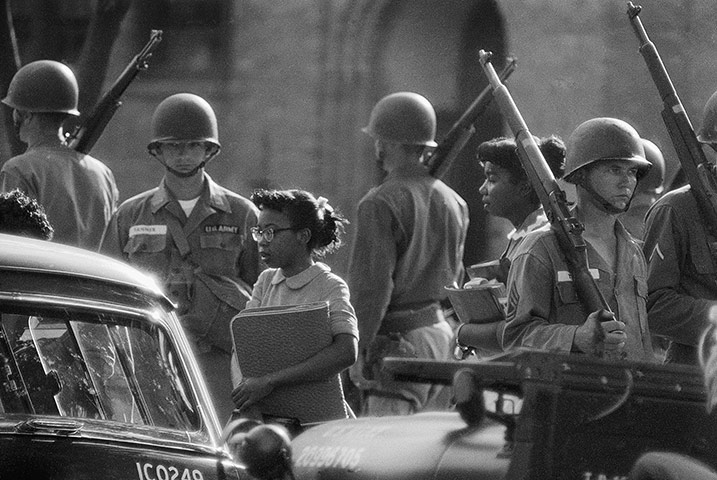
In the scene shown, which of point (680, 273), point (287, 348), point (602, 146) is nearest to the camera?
point (602, 146)

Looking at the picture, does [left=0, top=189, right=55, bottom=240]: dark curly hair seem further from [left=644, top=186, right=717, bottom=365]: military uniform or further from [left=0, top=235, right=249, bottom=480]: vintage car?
[left=644, top=186, right=717, bottom=365]: military uniform

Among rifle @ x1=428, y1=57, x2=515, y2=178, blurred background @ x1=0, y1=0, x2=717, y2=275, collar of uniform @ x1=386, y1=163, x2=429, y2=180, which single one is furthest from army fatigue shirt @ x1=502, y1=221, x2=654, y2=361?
blurred background @ x1=0, y1=0, x2=717, y2=275

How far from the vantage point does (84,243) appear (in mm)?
8594

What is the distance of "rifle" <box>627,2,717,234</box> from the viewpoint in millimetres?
7105

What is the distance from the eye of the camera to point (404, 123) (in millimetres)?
9258

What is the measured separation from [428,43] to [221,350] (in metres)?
3.73

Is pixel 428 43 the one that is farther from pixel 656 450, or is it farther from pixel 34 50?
pixel 656 450

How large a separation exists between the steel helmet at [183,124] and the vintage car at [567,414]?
13.2 ft

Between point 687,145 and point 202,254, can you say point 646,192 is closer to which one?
point 687,145

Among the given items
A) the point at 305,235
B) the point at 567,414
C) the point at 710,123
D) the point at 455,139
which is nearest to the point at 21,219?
the point at 305,235

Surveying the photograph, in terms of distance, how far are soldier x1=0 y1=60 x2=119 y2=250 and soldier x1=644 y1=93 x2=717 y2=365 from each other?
2.94 m

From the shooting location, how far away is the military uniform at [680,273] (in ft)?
22.8

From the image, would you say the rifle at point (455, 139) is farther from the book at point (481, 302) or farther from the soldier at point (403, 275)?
the book at point (481, 302)

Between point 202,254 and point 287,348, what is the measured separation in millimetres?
1411
